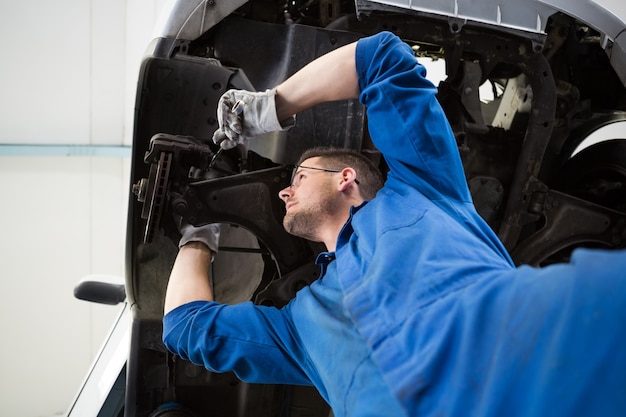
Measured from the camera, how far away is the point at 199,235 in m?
1.75

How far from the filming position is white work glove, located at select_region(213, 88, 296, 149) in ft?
4.92

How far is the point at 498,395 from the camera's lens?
2.94 feet

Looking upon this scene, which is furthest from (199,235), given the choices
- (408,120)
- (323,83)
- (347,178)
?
(408,120)

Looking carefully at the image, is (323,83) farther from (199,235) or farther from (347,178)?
(199,235)

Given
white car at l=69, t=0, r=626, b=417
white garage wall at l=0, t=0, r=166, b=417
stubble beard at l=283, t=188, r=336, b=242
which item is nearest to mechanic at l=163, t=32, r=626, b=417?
stubble beard at l=283, t=188, r=336, b=242

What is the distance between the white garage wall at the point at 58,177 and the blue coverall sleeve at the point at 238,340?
10.1 feet

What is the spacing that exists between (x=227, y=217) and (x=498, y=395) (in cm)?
105

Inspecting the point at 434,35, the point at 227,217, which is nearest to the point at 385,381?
the point at 227,217

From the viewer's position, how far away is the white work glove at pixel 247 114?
4.92 ft

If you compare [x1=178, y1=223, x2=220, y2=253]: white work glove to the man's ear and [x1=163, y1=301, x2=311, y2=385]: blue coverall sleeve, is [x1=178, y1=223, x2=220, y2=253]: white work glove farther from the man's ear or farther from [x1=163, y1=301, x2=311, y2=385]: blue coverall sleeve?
the man's ear

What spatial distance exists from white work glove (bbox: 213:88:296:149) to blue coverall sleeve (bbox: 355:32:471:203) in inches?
9.4

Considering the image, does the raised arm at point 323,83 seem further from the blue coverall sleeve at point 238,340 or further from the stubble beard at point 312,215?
the blue coverall sleeve at point 238,340

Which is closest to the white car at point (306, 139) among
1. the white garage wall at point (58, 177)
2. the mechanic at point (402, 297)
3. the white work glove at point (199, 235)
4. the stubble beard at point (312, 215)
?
the white work glove at point (199, 235)

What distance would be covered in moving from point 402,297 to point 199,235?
801 mm
